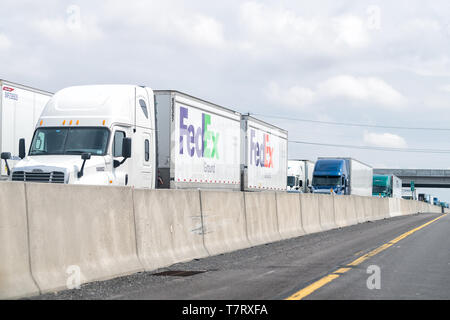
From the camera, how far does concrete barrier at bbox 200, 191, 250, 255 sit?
1298cm

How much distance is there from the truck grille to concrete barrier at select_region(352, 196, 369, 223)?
17.6 meters

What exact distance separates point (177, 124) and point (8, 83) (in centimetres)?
468

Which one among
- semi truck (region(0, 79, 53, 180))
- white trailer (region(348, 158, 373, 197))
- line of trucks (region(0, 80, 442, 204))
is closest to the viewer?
line of trucks (region(0, 80, 442, 204))

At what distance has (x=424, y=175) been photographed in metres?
115

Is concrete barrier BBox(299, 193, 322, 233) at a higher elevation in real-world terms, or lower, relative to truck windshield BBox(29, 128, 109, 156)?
lower

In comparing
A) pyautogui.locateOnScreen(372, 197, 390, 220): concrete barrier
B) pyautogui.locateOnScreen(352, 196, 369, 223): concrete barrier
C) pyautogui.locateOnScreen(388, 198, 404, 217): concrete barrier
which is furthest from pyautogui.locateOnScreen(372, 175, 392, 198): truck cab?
pyautogui.locateOnScreen(352, 196, 369, 223): concrete barrier

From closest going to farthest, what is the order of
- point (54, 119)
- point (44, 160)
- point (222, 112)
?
point (44, 160) < point (54, 119) < point (222, 112)

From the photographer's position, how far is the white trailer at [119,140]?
46.7 feet

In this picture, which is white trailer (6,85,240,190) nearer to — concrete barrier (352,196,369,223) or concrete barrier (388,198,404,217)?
concrete barrier (352,196,369,223)

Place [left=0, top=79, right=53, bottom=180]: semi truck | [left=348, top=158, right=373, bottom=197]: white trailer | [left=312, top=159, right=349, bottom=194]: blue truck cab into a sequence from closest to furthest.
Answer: [left=0, top=79, right=53, bottom=180]: semi truck < [left=312, top=159, right=349, bottom=194]: blue truck cab < [left=348, top=158, right=373, bottom=197]: white trailer
